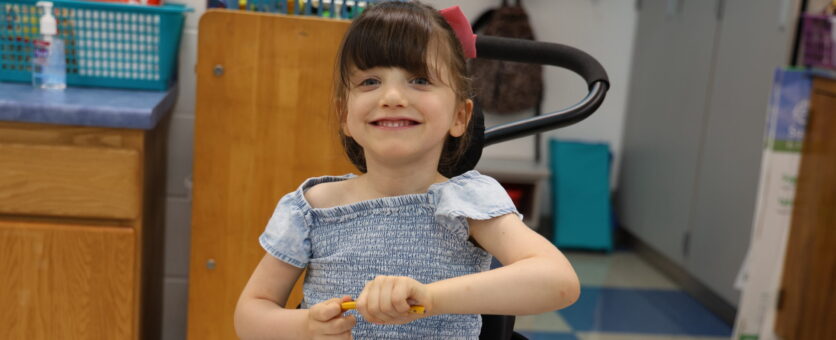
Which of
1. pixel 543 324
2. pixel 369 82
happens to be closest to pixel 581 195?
pixel 543 324

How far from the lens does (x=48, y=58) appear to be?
6.12 feet

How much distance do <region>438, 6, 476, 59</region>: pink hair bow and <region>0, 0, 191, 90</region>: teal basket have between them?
100cm

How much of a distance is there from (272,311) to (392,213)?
0.17 m

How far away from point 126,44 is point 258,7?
32 cm

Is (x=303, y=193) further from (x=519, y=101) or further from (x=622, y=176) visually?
(x=622, y=176)

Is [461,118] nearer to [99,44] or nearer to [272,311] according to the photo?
[272,311]

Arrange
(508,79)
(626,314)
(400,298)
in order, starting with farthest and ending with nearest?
1. (508,79)
2. (626,314)
3. (400,298)

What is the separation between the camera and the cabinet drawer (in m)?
1.71

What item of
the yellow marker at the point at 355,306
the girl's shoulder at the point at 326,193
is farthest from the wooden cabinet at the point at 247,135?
the yellow marker at the point at 355,306

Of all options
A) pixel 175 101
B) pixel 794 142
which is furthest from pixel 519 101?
pixel 175 101

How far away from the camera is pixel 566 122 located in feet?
4.17

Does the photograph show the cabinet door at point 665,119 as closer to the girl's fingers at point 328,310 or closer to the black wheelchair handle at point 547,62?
the black wheelchair handle at point 547,62

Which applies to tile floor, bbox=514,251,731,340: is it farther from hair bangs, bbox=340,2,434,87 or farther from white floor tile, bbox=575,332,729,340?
→ hair bangs, bbox=340,2,434,87

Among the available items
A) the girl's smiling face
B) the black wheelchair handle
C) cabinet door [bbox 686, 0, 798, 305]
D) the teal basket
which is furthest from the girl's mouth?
cabinet door [bbox 686, 0, 798, 305]
